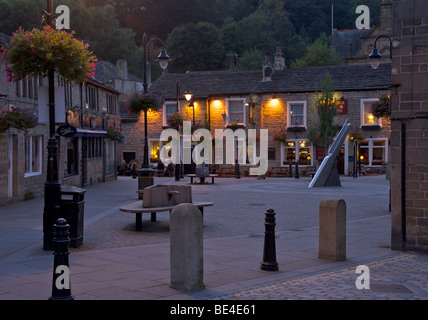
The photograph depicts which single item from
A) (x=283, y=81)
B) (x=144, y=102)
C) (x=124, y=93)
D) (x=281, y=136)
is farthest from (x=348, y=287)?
(x=124, y=93)

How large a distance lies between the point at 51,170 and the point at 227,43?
2948 inches

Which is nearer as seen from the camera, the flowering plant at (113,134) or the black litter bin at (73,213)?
the black litter bin at (73,213)

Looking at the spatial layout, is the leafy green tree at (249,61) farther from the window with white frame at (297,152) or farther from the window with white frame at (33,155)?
the window with white frame at (33,155)

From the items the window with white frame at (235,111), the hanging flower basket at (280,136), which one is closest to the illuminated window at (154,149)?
the window with white frame at (235,111)

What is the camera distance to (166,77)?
49.0 meters

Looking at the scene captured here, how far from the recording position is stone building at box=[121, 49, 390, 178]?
1662 inches

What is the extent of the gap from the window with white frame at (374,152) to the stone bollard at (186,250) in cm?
3653

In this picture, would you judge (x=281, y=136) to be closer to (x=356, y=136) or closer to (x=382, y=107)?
(x=356, y=136)

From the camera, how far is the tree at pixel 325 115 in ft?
134

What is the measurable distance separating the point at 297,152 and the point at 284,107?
3.55 meters

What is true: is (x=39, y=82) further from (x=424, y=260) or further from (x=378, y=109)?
(x=424, y=260)

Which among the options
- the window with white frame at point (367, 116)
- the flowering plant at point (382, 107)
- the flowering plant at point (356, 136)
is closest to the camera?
the flowering plant at point (382, 107)

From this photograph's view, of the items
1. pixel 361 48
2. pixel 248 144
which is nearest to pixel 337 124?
pixel 248 144

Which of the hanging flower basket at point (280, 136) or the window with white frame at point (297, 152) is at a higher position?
the hanging flower basket at point (280, 136)
